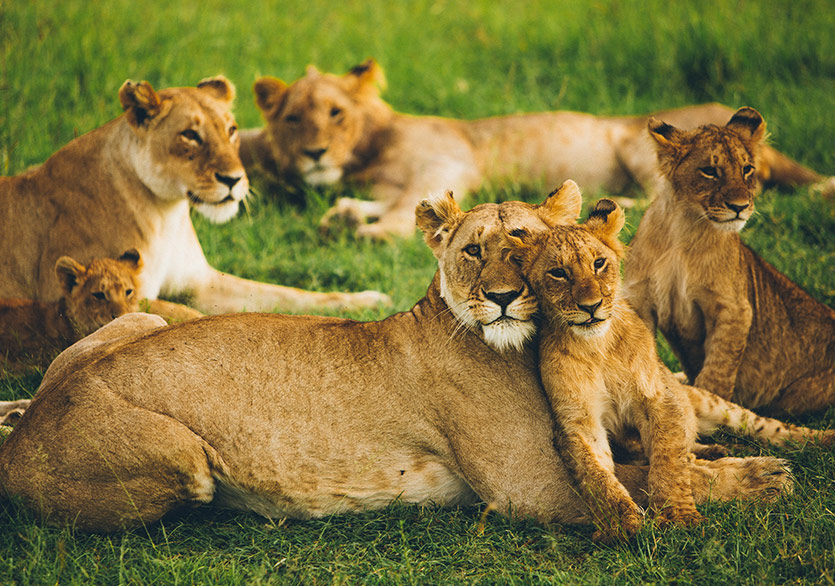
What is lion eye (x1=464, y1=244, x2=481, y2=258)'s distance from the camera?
325 cm

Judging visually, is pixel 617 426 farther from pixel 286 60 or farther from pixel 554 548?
pixel 286 60

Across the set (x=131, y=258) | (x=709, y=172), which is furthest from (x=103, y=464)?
(x=709, y=172)

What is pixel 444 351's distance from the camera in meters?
3.39

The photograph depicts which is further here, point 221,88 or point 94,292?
point 221,88

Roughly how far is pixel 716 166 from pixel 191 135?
2763 millimetres

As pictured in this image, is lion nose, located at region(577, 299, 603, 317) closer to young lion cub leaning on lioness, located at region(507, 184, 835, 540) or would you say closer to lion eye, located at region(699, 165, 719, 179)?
young lion cub leaning on lioness, located at region(507, 184, 835, 540)

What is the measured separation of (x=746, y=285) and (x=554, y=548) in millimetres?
1824

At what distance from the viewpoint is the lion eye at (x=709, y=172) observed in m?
4.14

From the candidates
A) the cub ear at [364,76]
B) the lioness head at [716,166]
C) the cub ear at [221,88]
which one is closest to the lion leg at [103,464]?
the lioness head at [716,166]

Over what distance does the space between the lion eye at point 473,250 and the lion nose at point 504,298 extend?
0.62ft

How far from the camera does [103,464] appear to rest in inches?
122

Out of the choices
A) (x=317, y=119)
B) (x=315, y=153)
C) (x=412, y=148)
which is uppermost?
(x=317, y=119)

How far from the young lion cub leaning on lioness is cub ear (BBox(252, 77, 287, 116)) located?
4.36 m

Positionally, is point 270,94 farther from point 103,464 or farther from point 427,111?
point 103,464
